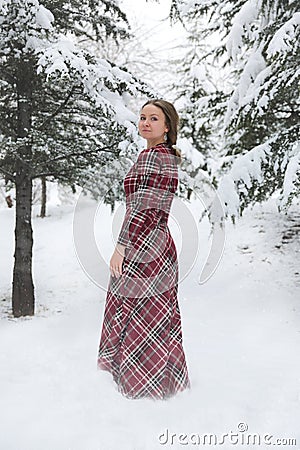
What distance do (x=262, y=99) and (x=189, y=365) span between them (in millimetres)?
3521

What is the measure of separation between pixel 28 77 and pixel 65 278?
176 inches

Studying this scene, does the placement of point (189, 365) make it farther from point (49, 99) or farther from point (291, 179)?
point (49, 99)

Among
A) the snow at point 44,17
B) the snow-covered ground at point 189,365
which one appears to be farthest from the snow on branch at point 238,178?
the snow at point 44,17

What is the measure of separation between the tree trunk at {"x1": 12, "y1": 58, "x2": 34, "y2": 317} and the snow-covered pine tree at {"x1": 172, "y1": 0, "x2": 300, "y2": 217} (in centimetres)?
263

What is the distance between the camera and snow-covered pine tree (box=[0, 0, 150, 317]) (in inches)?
214

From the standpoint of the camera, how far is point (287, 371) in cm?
450

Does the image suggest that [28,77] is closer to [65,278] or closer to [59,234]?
[65,278]

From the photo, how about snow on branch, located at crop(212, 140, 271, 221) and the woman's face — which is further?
snow on branch, located at crop(212, 140, 271, 221)

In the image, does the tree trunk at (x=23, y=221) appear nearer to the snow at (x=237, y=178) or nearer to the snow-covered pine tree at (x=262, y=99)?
the snow-covered pine tree at (x=262, y=99)

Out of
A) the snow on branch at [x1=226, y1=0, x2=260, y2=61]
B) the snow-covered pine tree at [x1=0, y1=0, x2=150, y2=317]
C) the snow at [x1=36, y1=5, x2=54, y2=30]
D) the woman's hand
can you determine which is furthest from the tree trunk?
the woman's hand

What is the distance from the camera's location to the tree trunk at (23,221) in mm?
6645

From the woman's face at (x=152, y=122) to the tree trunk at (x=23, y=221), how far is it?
3399 millimetres

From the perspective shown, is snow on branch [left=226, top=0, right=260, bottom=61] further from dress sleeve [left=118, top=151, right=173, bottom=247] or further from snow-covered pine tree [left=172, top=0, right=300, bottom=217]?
dress sleeve [left=118, top=151, right=173, bottom=247]

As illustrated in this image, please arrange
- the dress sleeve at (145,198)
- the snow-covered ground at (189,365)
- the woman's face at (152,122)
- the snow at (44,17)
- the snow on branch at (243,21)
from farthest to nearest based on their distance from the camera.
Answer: the snow on branch at (243,21) → the snow at (44,17) → the woman's face at (152,122) → the dress sleeve at (145,198) → the snow-covered ground at (189,365)
